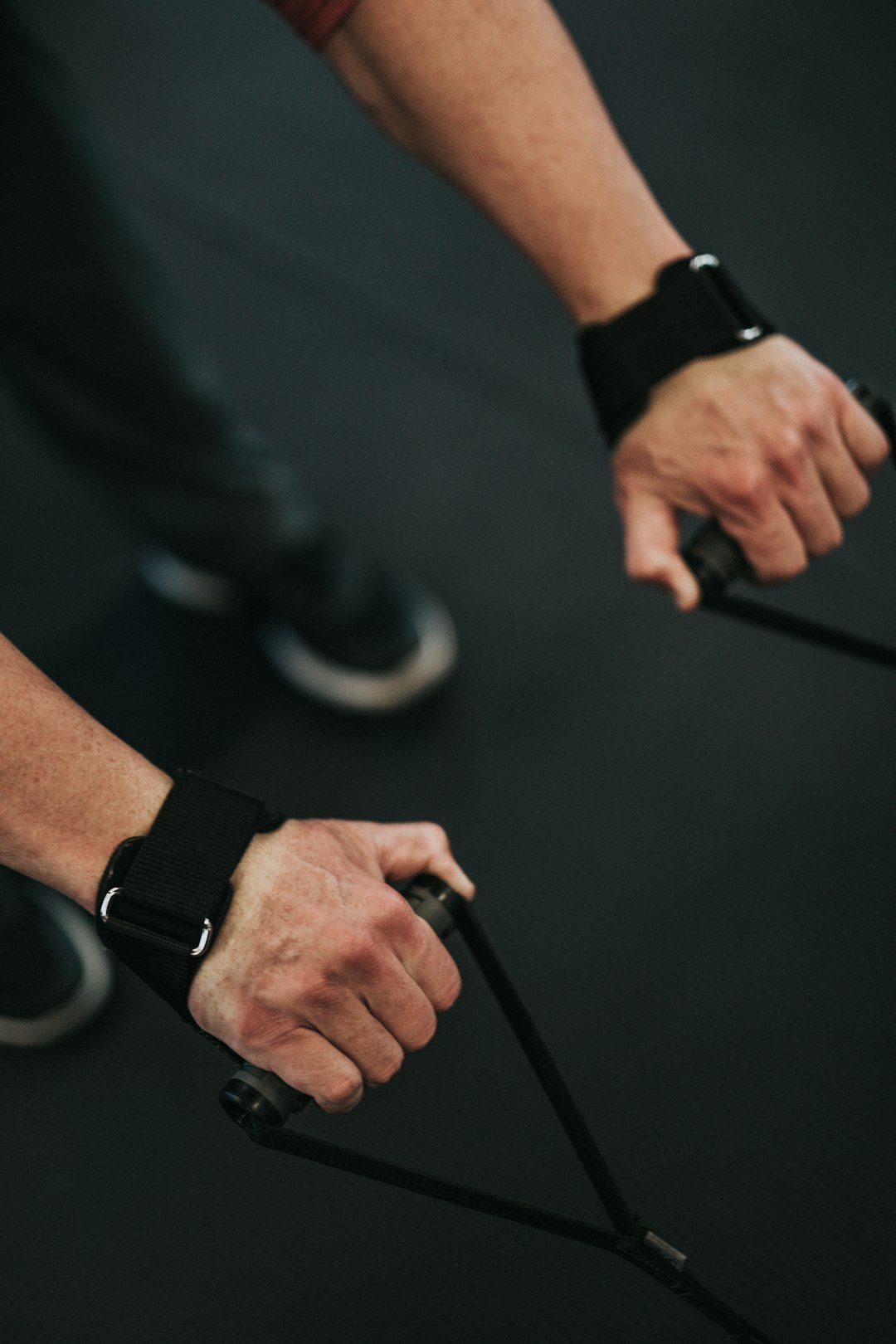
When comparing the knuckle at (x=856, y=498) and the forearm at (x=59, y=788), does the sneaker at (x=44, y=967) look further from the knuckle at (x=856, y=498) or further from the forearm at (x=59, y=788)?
the knuckle at (x=856, y=498)

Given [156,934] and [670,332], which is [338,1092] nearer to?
[156,934]

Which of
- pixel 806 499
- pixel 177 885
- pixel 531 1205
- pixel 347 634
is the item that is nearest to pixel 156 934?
pixel 177 885

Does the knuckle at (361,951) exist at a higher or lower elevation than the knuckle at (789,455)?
higher

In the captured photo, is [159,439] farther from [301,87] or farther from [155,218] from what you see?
[301,87]

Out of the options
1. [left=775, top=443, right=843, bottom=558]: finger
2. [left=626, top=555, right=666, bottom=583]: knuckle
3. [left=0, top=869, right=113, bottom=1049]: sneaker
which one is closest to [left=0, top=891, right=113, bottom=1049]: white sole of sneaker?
[left=0, top=869, right=113, bottom=1049]: sneaker

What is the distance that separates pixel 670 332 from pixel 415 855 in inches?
16.5

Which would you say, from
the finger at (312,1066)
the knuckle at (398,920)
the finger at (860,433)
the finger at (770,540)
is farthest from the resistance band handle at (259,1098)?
the finger at (860,433)

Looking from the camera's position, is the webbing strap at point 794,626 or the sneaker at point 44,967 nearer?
the webbing strap at point 794,626

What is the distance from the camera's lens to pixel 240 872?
632 millimetres

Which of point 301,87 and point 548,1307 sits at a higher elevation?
point 301,87

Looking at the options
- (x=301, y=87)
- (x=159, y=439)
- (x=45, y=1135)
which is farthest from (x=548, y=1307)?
(x=301, y=87)

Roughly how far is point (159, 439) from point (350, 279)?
687mm

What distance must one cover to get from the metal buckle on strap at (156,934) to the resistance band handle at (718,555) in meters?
0.42

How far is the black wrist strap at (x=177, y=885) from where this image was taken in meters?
0.61
